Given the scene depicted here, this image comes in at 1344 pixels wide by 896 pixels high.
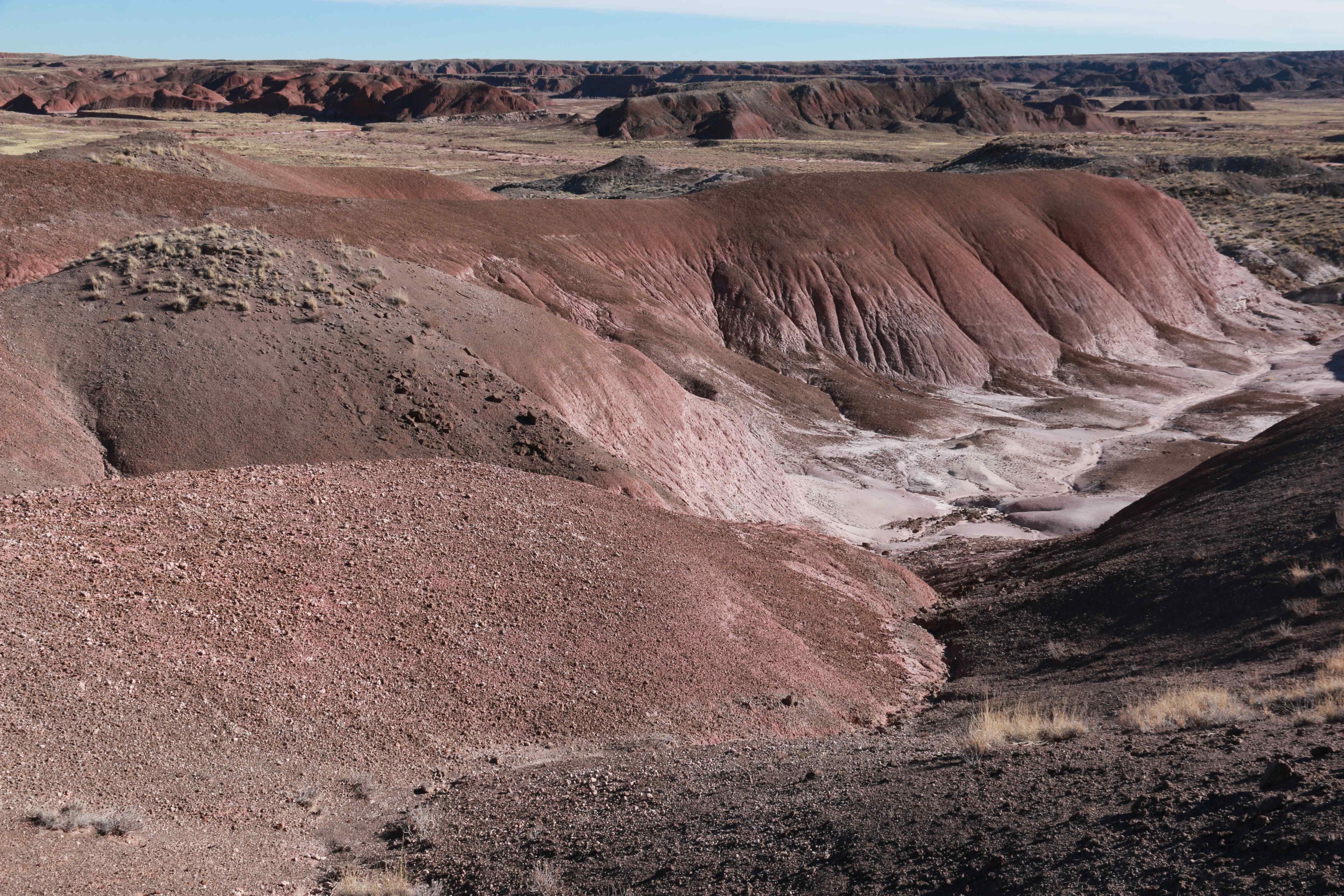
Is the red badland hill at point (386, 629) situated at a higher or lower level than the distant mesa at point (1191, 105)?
lower

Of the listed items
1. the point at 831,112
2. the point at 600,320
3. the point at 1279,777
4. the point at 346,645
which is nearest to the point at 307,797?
the point at 346,645

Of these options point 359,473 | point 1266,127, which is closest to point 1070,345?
point 359,473

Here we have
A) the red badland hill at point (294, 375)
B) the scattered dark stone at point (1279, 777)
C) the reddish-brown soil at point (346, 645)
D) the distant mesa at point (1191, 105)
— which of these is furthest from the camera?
the distant mesa at point (1191, 105)

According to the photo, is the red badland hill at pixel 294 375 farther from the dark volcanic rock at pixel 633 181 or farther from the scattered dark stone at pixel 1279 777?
the dark volcanic rock at pixel 633 181

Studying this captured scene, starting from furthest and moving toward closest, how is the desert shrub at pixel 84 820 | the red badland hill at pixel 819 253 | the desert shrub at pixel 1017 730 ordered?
the red badland hill at pixel 819 253
the desert shrub at pixel 1017 730
the desert shrub at pixel 84 820

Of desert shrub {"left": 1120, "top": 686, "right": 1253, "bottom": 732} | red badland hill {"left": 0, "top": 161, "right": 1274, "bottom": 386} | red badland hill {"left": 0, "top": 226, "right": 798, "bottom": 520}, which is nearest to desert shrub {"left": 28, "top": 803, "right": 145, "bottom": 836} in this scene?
red badland hill {"left": 0, "top": 226, "right": 798, "bottom": 520}

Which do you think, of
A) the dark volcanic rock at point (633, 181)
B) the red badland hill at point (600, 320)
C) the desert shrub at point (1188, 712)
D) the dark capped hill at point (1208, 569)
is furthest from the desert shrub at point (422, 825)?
the dark volcanic rock at point (633, 181)
